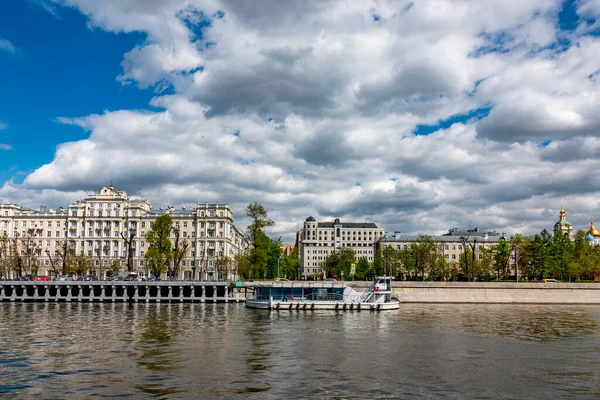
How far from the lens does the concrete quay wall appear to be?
392ft

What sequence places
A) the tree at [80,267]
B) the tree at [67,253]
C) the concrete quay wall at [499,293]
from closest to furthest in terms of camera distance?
the concrete quay wall at [499,293]
the tree at [80,267]
the tree at [67,253]

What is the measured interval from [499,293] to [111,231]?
11785 centimetres

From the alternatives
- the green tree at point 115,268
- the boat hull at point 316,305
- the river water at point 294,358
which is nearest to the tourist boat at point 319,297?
the boat hull at point 316,305

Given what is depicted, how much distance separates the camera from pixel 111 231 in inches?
6845

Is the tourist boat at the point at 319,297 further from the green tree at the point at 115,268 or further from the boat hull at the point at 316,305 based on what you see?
the green tree at the point at 115,268

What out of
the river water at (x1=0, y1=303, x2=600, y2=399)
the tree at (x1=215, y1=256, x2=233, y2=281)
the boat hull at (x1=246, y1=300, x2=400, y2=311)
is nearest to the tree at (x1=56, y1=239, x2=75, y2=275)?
the tree at (x1=215, y1=256, x2=233, y2=281)

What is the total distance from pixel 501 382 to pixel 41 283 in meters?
103

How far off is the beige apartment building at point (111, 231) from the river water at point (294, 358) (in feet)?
321

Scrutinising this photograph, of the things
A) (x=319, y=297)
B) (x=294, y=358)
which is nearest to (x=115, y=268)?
(x=319, y=297)

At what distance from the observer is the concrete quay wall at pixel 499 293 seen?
119438 mm

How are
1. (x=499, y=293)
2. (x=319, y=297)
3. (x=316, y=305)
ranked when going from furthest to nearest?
(x=499, y=293)
(x=319, y=297)
(x=316, y=305)

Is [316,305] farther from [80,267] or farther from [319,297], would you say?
[80,267]

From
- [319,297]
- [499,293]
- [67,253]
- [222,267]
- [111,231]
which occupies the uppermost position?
[111,231]

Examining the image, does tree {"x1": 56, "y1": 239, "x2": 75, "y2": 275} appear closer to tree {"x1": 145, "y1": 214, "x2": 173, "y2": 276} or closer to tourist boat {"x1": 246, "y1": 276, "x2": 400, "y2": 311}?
tree {"x1": 145, "y1": 214, "x2": 173, "y2": 276}
